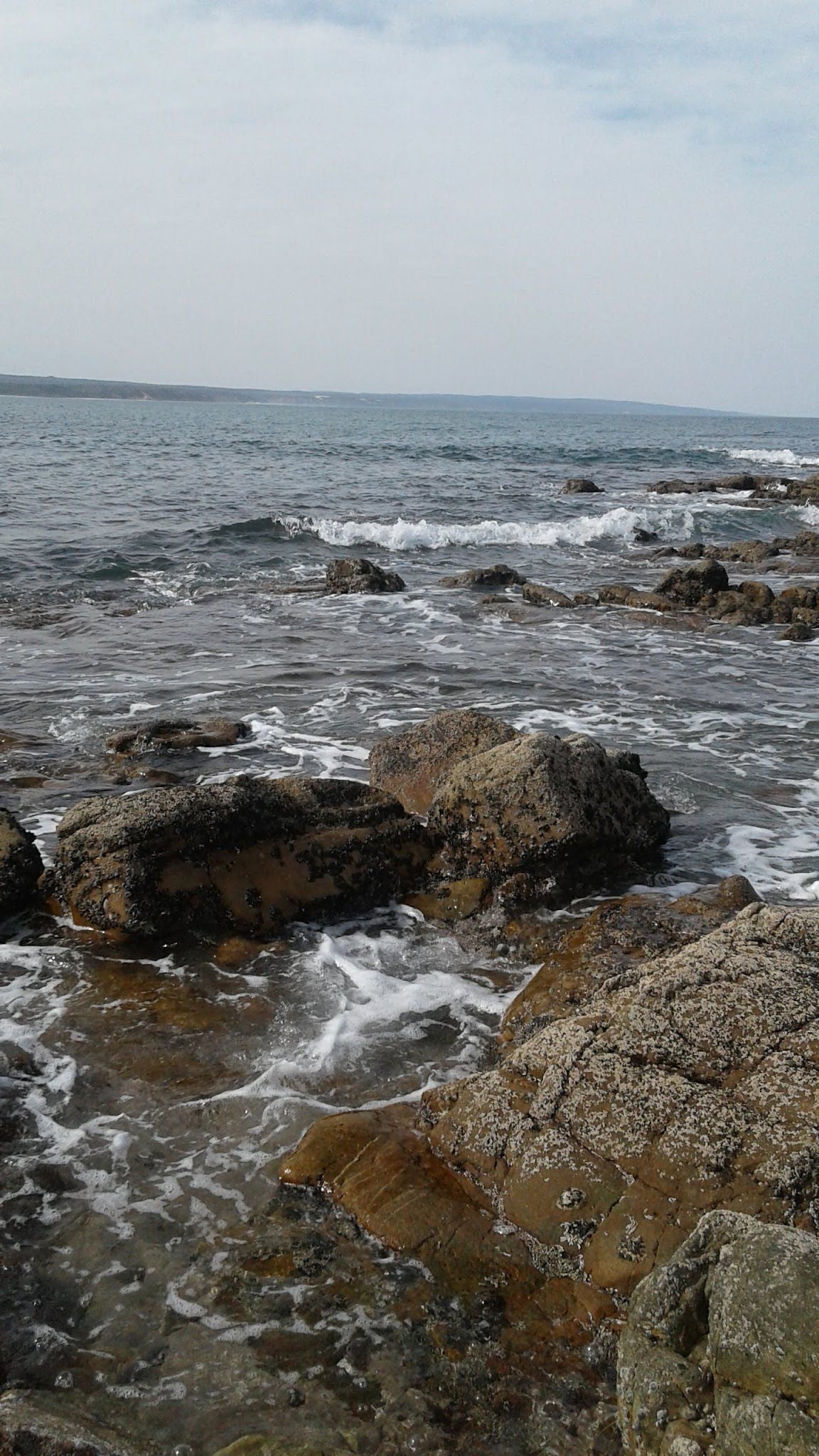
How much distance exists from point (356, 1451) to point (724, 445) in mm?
86872

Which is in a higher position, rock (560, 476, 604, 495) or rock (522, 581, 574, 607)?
rock (560, 476, 604, 495)

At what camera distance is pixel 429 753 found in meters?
8.44

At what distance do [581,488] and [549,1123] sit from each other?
37540 mm

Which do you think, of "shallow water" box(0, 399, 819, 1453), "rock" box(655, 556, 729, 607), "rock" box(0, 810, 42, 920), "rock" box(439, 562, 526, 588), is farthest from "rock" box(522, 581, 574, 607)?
"rock" box(0, 810, 42, 920)

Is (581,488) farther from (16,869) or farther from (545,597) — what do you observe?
(16,869)

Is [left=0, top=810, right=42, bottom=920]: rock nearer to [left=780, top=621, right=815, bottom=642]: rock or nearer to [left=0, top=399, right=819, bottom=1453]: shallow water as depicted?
[left=0, top=399, right=819, bottom=1453]: shallow water

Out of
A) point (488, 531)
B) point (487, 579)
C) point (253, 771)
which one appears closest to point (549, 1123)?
point (253, 771)

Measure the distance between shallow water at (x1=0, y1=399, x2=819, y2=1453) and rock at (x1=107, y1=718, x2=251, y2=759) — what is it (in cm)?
21

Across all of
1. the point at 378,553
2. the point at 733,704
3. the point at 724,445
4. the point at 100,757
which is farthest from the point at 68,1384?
the point at 724,445

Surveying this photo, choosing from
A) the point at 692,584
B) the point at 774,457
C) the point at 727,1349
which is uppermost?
the point at 774,457

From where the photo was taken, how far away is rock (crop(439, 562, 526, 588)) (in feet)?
67.8

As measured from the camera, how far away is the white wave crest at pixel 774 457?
2418 inches

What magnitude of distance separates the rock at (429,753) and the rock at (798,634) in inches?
385

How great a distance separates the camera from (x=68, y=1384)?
10.6ft
